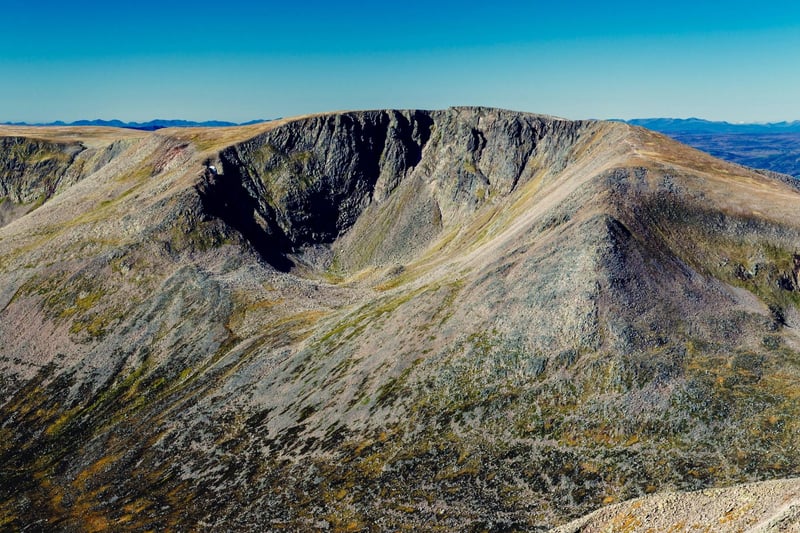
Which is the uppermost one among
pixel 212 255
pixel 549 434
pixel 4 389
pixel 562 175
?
pixel 562 175

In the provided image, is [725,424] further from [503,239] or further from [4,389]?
[4,389]

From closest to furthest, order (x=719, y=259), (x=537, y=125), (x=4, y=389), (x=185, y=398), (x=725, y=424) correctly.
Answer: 1. (x=725, y=424)
2. (x=719, y=259)
3. (x=185, y=398)
4. (x=4, y=389)
5. (x=537, y=125)

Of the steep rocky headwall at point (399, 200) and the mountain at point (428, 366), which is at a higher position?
the steep rocky headwall at point (399, 200)

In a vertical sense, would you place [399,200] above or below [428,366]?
above

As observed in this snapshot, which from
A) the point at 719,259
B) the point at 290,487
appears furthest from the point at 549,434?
the point at 719,259

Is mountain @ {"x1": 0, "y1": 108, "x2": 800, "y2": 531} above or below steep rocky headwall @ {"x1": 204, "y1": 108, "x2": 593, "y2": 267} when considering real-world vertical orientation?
below

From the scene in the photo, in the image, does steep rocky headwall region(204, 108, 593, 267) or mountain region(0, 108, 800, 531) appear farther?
steep rocky headwall region(204, 108, 593, 267)

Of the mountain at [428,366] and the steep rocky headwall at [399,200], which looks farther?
the steep rocky headwall at [399,200]

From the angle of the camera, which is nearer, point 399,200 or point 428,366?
point 428,366
